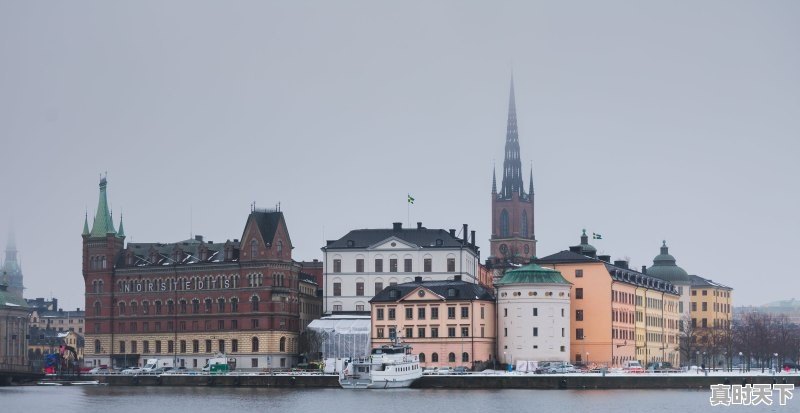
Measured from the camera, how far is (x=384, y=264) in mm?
190750

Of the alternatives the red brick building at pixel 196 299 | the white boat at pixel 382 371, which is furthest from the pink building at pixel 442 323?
the red brick building at pixel 196 299

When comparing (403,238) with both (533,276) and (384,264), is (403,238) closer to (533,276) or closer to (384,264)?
(384,264)

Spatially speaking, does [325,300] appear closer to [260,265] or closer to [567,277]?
[260,265]

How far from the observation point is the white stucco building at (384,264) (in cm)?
18962

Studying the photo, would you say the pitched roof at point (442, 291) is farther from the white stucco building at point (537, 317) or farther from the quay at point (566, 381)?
the quay at point (566, 381)

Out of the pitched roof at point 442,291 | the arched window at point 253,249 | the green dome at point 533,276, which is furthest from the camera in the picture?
the arched window at point 253,249

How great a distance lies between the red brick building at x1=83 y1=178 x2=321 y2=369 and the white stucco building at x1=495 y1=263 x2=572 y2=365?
1230 inches

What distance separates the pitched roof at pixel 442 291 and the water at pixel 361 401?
23.1m

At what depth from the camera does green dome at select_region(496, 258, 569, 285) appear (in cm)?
16900

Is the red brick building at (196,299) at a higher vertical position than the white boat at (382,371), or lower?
higher

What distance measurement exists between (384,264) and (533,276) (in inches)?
1071

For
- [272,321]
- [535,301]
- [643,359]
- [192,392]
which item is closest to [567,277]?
[535,301]

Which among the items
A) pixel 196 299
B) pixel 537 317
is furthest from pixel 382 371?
pixel 196 299

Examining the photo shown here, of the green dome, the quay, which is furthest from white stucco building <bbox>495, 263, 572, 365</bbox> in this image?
the quay
